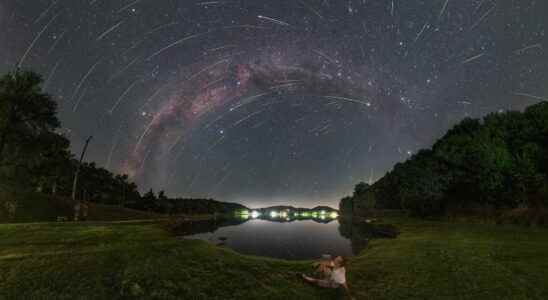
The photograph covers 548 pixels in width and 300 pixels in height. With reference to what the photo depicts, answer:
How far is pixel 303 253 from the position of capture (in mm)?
30094

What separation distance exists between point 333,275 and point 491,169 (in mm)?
51419

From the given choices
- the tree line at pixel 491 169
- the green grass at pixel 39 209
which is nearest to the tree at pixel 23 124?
the green grass at pixel 39 209

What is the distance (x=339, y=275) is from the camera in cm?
1225

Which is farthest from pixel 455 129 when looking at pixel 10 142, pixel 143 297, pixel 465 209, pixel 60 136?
pixel 10 142

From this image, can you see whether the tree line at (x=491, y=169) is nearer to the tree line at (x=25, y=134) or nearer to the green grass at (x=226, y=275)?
the green grass at (x=226, y=275)

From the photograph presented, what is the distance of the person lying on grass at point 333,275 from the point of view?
1222cm

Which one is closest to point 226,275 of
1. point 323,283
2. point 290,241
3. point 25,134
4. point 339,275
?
point 323,283

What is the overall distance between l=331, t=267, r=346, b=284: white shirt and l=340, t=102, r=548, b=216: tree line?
4834cm

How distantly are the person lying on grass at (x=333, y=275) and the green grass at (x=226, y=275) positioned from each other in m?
0.38

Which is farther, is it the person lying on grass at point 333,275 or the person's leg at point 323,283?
the person's leg at point 323,283

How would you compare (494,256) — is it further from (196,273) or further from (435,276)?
(196,273)

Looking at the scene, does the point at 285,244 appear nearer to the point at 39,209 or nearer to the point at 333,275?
the point at 333,275

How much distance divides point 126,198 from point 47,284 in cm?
12300

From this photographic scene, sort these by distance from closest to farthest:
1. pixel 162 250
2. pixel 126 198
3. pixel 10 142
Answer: pixel 162 250
pixel 10 142
pixel 126 198
